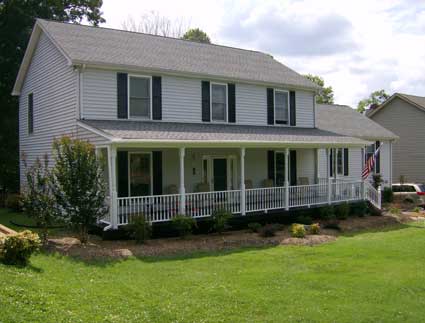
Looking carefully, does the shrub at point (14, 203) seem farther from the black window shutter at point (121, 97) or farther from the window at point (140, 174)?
the black window shutter at point (121, 97)

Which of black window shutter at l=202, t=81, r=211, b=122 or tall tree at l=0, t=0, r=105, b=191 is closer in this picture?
black window shutter at l=202, t=81, r=211, b=122

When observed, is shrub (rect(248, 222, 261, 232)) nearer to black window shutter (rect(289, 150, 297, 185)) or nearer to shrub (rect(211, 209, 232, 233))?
shrub (rect(211, 209, 232, 233))

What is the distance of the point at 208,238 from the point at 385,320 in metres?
7.46

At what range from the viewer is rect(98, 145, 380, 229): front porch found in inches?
563

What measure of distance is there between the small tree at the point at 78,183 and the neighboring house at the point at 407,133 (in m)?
25.4

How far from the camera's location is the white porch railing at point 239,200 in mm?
14093

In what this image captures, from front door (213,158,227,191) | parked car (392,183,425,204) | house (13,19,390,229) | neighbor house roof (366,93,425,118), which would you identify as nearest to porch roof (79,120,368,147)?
house (13,19,390,229)

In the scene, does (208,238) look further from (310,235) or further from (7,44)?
(7,44)

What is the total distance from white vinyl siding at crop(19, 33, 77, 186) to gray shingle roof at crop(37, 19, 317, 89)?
2.43 feet

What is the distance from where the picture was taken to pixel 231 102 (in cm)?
1905

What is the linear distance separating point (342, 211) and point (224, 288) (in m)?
10.8

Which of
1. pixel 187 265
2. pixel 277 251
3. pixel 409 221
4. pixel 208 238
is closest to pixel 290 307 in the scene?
pixel 187 265

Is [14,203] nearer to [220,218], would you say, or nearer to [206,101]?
[206,101]

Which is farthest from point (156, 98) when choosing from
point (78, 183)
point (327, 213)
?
point (327, 213)
